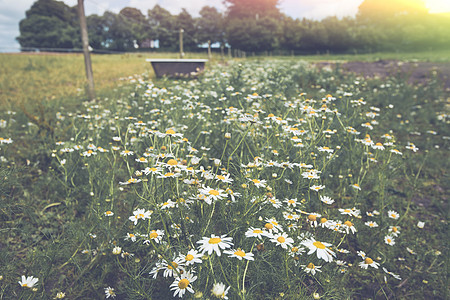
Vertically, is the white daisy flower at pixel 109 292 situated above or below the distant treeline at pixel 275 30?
below

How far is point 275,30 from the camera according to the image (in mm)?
48781

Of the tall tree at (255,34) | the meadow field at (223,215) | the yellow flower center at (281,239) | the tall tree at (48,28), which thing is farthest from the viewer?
the tall tree at (255,34)

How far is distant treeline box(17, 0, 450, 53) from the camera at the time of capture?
1801 inches

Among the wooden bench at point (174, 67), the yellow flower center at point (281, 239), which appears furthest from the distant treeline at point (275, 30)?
the yellow flower center at point (281, 239)

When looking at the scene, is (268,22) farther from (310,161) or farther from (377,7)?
(310,161)

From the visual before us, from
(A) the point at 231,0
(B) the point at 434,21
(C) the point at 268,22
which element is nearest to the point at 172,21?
(A) the point at 231,0

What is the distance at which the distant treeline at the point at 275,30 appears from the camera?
45.8 meters

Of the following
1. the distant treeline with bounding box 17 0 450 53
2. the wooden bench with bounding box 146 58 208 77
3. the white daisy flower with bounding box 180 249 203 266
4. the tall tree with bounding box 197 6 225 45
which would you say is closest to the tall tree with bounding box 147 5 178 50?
the distant treeline with bounding box 17 0 450 53

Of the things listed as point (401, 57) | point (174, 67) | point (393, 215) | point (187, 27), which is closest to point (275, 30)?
point (187, 27)

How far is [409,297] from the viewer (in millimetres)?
2238

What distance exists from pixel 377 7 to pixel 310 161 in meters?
67.0

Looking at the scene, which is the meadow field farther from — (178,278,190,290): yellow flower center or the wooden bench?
the wooden bench

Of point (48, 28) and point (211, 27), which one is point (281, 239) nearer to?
point (48, 28)

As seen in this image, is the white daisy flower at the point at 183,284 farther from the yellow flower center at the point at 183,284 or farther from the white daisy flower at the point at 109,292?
the white daisy flower at the point at 109,292
